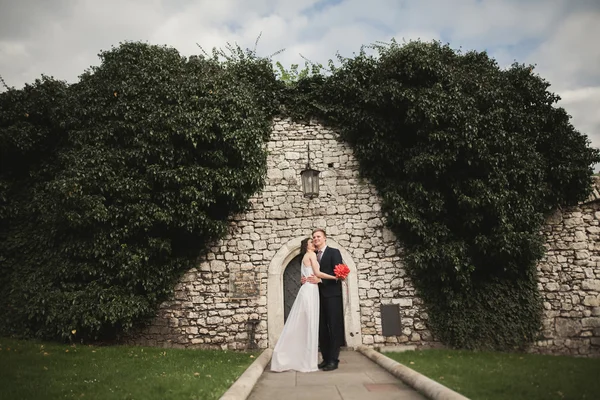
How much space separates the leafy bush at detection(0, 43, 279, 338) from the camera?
370 inches

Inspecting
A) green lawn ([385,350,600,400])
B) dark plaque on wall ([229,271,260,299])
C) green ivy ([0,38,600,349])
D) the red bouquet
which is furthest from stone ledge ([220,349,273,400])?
green ivy ([0,38,600,349])

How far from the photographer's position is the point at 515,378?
5.18 meters

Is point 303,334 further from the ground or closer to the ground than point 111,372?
further from the ground

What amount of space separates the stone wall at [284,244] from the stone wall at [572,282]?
2.94 metres

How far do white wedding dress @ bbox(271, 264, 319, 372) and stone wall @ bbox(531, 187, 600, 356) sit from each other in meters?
6.24

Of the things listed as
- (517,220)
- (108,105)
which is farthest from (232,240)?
(517,220)

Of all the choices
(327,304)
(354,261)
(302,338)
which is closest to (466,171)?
(354,261)

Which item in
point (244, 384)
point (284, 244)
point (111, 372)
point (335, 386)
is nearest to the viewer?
point (244, 384)

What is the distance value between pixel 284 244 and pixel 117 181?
13.6ft

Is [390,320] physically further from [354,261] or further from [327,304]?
[327,304]

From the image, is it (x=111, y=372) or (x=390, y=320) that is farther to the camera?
(x=390, y=320)

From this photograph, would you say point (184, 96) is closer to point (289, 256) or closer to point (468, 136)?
point (289, 256)

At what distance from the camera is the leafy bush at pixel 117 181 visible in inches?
370

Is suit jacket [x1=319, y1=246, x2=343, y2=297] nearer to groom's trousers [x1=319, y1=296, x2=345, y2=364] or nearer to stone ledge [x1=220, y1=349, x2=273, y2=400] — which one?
groom's trousers [x1=319, y1=296, x2=345, y2=364]
